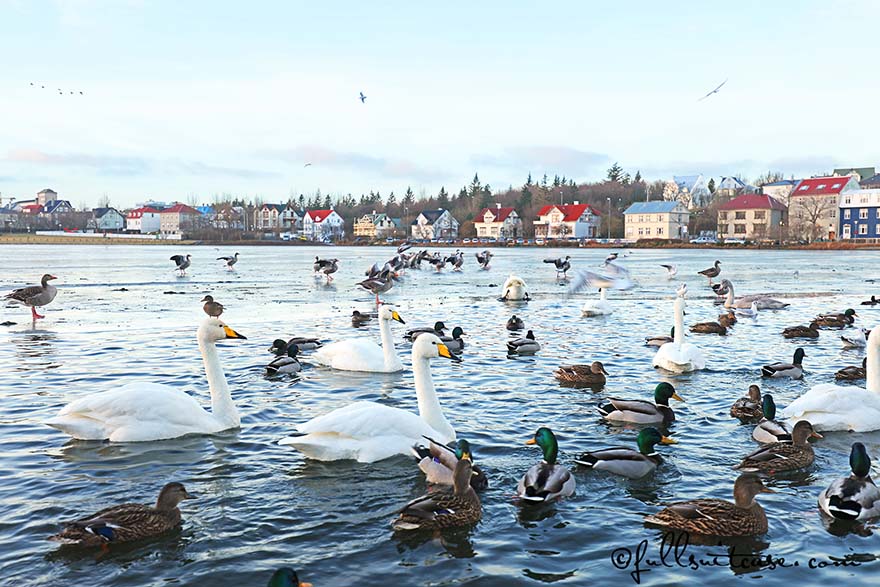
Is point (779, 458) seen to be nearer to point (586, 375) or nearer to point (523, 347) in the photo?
point (586, 375)

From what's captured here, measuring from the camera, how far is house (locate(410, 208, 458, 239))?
15438 cm

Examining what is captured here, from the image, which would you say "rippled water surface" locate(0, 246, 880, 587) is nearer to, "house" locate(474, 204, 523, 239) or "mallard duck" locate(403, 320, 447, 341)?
"mallard duck" locate(403, 320, 447, 341)

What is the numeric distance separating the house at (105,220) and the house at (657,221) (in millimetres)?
126367

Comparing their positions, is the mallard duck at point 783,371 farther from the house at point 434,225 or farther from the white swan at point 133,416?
the house at point 434,225

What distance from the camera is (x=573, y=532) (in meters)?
6.09

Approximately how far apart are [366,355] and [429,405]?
4164 millimetres

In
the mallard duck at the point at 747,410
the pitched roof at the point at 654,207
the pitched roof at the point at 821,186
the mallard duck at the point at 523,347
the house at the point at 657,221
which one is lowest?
the mallard duck at the point at 747,410

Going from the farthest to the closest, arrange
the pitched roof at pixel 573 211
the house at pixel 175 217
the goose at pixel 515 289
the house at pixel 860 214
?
the house at pixel 175 217
the pitched roof at pixel 573 211
the house at pixel 860 214
the goose at pixel 515 289

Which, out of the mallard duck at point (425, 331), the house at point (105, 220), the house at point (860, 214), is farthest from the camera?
the house at point (105, 220)

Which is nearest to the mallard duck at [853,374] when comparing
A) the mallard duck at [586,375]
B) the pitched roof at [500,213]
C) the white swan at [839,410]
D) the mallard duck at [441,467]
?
the white swan at [839,410]

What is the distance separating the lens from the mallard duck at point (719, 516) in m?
5.99

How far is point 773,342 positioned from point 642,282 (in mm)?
19120

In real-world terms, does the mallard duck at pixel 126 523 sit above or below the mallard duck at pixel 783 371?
below

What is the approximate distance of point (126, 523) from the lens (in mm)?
5707
